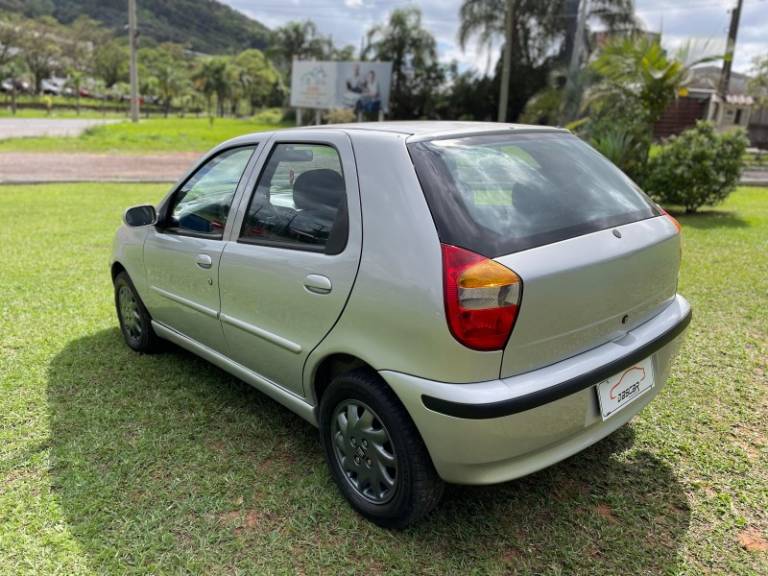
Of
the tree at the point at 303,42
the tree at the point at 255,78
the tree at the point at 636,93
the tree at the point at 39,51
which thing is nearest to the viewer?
the tree at the point at 636,93

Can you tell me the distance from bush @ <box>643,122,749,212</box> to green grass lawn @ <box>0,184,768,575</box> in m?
6.04

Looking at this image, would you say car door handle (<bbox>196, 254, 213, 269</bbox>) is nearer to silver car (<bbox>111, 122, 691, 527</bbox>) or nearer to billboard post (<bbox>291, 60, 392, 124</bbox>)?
silver car (<bbox>111, 122, 691, 527</bbox>)

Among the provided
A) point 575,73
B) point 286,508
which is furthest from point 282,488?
point 575,73

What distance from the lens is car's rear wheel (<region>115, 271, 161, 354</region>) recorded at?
4074 millimetres

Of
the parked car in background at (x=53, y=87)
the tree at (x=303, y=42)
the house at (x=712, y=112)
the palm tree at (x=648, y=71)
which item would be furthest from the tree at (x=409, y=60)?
the parked car in background at (x=53, y=87)

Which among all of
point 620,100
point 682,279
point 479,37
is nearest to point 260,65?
point 479,37

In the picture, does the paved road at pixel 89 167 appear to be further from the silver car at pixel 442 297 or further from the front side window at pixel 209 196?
the silver car at pixel 442 297

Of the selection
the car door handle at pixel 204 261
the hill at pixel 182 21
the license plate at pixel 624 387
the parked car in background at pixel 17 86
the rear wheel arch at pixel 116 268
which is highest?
the hill at pixel 182 21

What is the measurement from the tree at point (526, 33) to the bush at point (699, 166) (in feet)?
74.8

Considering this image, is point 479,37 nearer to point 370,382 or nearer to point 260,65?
point 370,382

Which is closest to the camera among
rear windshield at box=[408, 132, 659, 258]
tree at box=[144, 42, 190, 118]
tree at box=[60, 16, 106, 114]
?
rear windshield at box=[408, 132, 659, 258]

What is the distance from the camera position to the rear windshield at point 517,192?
7.11 feet

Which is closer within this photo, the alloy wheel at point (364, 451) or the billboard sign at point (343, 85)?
the alloy wheel at point (364, 451)

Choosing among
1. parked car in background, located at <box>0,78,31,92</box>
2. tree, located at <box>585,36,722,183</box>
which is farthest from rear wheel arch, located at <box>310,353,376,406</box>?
parked car in background, located at <box>0,78,31,92</box>
